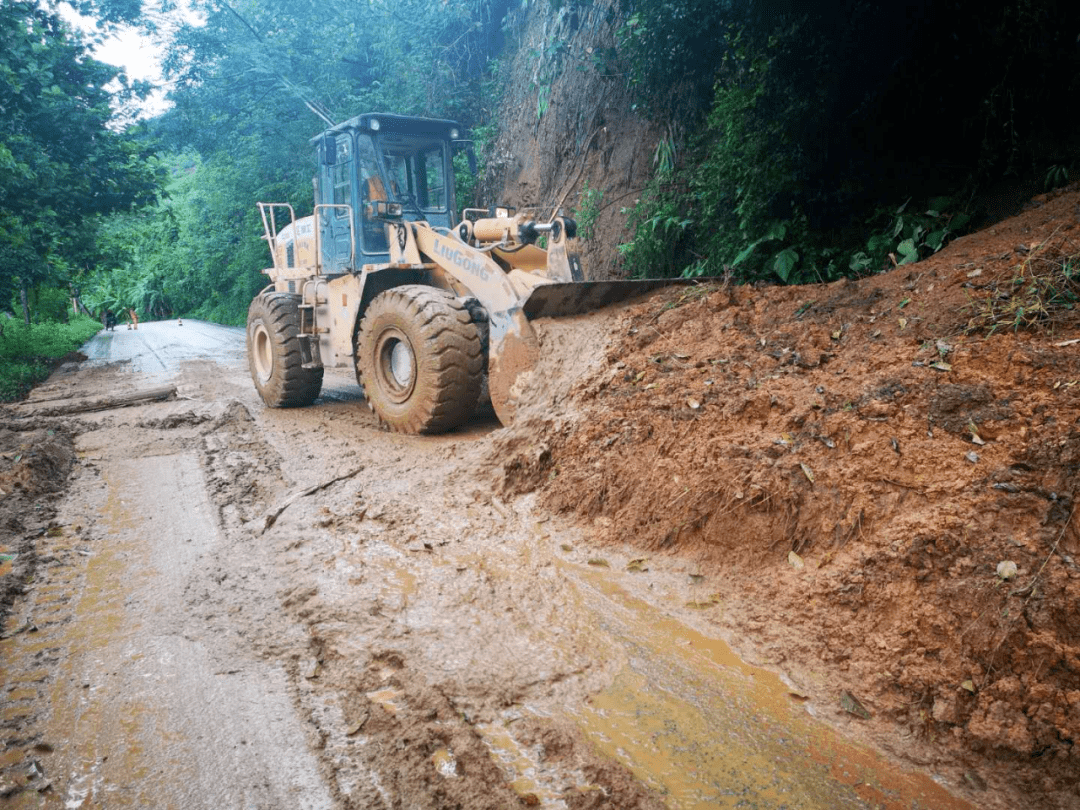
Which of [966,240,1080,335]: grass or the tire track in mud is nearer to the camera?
the tire track in mud

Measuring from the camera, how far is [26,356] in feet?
56.6

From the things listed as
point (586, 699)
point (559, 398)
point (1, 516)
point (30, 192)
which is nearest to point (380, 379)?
point (559, 398)

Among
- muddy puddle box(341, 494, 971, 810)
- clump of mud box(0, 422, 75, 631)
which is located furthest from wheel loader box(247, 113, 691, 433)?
muddy puddle box(341, 494, 971, 810)

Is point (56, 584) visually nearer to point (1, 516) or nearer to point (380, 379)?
point (1, 516)

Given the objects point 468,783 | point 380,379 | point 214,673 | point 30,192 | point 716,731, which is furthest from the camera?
point 30,192

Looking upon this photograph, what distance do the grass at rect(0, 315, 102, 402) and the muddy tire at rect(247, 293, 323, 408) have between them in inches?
196

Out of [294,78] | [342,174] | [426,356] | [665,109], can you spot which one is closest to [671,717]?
[426,356]

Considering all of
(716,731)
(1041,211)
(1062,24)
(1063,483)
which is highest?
(1062,24)

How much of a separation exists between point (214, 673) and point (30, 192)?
1285 centimetres

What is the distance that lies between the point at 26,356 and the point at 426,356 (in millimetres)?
14832

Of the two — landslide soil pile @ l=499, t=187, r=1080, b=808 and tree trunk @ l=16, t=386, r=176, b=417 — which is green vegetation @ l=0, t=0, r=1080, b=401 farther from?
tree trunk @ l=16, t=386, r=176, b=417

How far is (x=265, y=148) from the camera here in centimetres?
2045

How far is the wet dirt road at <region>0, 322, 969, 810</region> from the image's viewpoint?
8.24ft

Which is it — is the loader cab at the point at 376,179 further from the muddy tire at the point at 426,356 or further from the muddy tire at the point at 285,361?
the muddy tire at the point at 426,356
